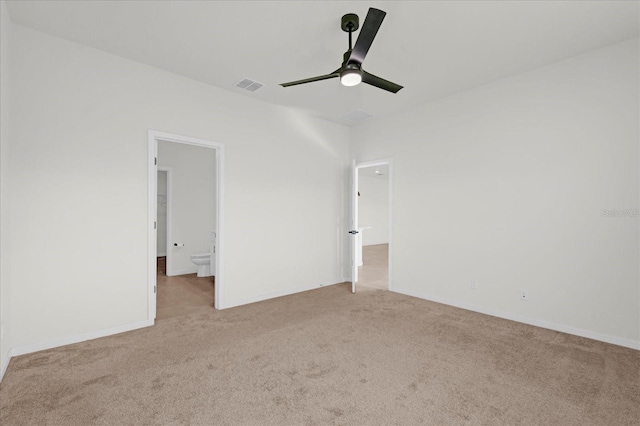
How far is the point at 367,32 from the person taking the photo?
2.08 metres

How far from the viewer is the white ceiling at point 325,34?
2443 mm

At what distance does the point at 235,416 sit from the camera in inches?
74.7

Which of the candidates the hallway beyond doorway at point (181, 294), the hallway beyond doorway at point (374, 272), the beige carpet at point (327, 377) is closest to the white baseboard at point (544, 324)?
the beige carpet at point (327, 377)

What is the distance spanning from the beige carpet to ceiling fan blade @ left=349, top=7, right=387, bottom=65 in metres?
2.49

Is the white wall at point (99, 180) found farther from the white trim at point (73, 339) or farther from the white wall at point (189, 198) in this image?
the white wall at point (189, 198)

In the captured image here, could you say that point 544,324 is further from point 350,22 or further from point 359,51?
point 350,22

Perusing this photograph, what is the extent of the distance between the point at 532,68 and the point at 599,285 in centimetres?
247

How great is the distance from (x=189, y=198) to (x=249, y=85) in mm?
3251

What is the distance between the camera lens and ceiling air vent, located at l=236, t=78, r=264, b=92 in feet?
12.4

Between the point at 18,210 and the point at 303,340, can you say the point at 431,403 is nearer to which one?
the point at 303,340

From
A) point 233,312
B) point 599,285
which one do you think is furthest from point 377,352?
point 599,285

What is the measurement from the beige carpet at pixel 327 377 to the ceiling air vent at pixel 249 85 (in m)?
2.95

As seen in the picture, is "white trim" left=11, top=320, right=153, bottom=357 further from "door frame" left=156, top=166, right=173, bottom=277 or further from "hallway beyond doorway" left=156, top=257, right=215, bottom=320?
"door frame" left=156, top=166, right=173, bottom=277

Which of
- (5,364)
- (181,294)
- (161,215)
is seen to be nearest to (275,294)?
(181,294)
